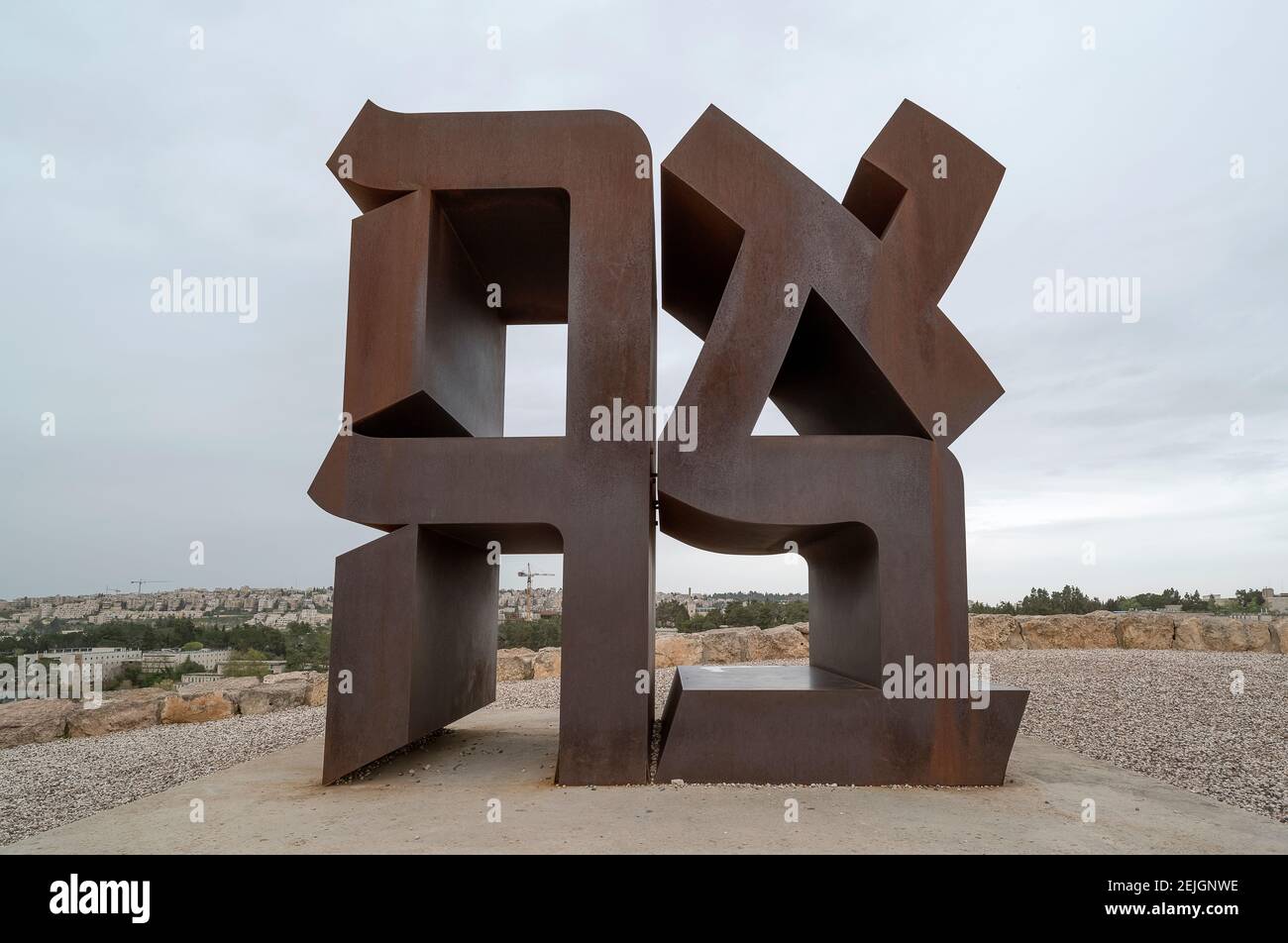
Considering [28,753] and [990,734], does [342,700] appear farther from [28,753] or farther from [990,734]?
[28,753]

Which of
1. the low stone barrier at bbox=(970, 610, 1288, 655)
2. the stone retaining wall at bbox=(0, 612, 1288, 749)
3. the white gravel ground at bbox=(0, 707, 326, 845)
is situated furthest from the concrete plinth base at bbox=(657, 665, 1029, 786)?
the low stone barrier at bbox=(970, 610, 1288, 655)

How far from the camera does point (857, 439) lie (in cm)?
696

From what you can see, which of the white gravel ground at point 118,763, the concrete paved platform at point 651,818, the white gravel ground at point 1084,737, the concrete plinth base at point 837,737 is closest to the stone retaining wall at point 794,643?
the white gravel ground at point 1084,737

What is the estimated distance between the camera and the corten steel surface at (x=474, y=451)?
668 cm

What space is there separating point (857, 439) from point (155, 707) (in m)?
11.7

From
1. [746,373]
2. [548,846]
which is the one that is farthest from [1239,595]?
[548,846]

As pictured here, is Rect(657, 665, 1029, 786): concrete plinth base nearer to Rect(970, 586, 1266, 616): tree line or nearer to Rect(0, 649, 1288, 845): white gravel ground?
Rect(0, 649, 1288, 845): white gravel ground

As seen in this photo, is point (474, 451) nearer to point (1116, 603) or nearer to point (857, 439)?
point (857, 439)

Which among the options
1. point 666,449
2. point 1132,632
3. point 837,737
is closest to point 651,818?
point 837,737

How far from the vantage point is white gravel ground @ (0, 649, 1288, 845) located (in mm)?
6977

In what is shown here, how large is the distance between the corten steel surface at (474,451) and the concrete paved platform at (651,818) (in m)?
0.61

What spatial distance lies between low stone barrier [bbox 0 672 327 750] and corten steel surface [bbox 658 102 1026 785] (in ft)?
30.6

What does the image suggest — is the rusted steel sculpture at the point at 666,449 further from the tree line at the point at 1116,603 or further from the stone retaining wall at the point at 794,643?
the tree line at the point at 1116,603
